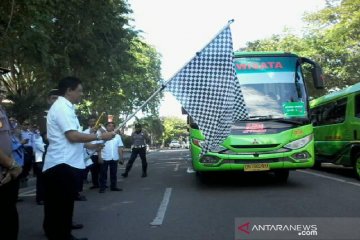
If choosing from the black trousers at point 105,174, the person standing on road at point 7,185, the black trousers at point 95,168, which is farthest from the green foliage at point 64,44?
the person standing on road at point 7,185

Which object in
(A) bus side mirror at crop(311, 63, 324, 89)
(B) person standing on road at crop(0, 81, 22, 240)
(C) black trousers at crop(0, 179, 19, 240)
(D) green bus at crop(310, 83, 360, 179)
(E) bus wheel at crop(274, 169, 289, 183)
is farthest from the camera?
(D) green bus at crop(310, 83, 360, 179)

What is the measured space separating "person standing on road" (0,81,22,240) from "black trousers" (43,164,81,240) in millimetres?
348

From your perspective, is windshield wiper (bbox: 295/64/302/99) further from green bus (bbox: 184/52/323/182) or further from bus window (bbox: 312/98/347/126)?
bus window (bbox: 312/98/347/126)

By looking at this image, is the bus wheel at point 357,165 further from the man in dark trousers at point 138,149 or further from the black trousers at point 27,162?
the black trousers at point 27,162

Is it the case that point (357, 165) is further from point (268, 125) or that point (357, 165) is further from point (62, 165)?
point (62, 165)

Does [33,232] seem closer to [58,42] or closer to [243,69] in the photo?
[243,69]

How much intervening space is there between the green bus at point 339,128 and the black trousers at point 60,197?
28.2ft

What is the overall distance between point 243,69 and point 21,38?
6.83 meters

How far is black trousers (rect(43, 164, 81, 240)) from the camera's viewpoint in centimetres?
461

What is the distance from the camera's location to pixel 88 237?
19.4 feet

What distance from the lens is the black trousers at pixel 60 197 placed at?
4613 mm

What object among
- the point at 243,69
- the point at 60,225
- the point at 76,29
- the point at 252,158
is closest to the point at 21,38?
the point at 76,29

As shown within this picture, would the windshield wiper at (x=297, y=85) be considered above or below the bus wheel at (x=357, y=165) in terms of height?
above

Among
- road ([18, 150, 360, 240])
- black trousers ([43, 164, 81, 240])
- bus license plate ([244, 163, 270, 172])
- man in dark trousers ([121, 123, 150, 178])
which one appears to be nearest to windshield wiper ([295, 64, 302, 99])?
bus license plate ([244, 163, 270, 172])
